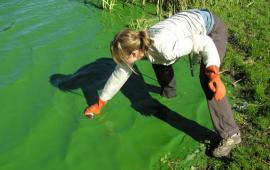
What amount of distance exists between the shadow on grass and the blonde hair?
54.2 inches

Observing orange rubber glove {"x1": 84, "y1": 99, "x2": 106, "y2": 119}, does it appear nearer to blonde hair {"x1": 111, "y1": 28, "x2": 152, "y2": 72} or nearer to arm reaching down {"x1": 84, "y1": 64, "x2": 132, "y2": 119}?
arm reaching down {"x1": 84, "y1": 64, "x2": 132, "y2": 119}

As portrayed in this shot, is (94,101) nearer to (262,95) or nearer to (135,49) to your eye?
(135,49)

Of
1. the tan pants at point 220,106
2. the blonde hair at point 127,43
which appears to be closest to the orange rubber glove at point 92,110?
the blonde hair at point 127,43

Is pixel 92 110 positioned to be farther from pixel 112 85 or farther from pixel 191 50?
pixel 191 50

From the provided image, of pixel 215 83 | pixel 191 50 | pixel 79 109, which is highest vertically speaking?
pixel 191 50

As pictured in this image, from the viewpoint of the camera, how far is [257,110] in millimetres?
5043

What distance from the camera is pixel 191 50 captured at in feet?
13.5

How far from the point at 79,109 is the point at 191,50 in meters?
1.75

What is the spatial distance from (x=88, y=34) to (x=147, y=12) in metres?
1.40

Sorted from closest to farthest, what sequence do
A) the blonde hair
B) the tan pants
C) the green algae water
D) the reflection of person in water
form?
the blonde hair → the reflection of person in water → the tan pants → the green algae water

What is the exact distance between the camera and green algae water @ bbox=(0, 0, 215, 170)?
14.8 feet

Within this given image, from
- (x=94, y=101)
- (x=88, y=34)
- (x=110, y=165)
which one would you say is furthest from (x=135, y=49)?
(x=88, y=34)

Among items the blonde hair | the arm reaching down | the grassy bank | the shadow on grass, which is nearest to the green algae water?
the shadow on grass

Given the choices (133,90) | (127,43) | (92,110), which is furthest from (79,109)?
(127,43)
